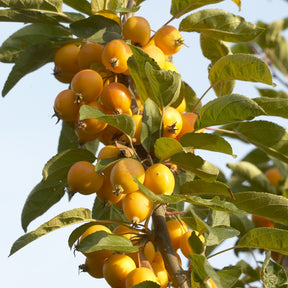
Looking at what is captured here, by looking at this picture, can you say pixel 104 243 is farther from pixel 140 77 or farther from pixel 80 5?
pixel 80 5

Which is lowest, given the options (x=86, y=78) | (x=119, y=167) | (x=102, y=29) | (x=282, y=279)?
(x=282, y=279)

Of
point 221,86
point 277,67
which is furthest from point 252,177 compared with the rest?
point 221,86

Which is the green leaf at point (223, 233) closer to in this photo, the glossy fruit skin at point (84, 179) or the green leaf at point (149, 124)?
the green leaf at point (149, 124)

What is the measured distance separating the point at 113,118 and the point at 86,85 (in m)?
0.36

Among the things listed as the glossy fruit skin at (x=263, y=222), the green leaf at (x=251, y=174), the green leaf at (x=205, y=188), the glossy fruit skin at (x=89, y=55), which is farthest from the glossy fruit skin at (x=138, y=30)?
the glossy fruit skin at (x=263, y=222)

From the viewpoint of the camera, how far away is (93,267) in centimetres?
179

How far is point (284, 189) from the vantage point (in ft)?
12.0

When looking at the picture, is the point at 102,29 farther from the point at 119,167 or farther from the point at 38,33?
the point at 119,167

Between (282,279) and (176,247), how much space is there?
0.47 metres

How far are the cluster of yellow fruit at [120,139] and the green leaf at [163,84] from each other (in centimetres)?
6

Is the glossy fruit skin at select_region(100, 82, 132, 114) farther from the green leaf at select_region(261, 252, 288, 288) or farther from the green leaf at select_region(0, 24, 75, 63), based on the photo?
the green leaf at select_region(261, 252, 288, 288)

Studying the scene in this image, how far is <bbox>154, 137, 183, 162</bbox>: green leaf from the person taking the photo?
166cm

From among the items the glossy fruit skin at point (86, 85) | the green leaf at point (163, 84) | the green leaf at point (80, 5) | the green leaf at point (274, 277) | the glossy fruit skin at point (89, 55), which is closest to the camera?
the green leaf at point (163, 84)

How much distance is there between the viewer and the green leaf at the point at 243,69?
6.07 feet
